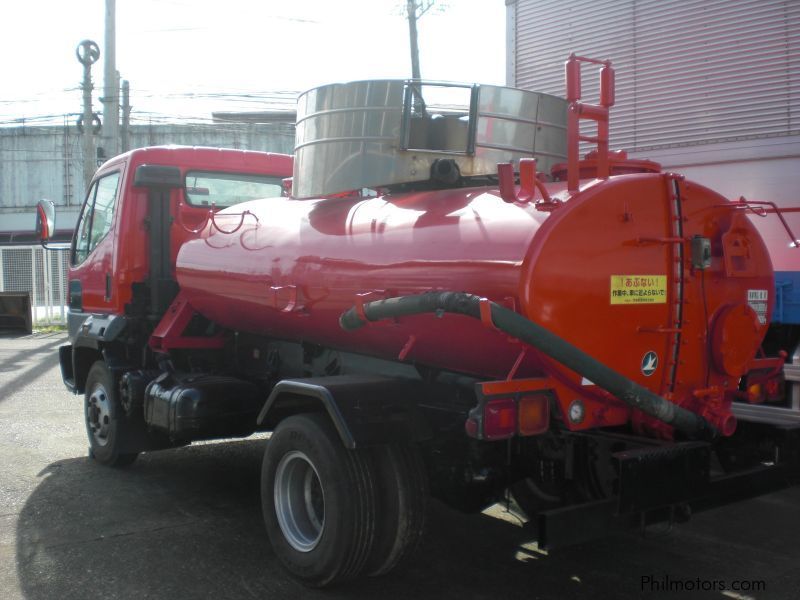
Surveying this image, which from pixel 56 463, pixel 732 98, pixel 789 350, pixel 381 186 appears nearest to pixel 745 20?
pixel 732 98

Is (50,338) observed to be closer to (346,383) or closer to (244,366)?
(244,366)

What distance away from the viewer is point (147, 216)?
686 centimetres

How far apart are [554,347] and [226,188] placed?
4.45 metres

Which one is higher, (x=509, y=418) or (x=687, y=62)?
(x=687, y=62)

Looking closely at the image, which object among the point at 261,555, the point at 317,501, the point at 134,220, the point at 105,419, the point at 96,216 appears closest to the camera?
the point at 317,501

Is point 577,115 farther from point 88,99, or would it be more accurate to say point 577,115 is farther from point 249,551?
point 88,99

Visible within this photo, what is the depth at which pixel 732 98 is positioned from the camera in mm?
6805

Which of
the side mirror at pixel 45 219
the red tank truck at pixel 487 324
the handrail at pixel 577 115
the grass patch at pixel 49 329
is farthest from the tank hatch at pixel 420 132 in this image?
the grass patch at pixel 49 329

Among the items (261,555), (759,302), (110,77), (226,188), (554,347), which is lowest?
(261,555)

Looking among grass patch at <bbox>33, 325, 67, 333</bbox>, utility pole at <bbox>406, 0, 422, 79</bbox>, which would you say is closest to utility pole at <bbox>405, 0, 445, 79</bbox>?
utility pole at <bbox>406, 0, 422, 79</bbox>

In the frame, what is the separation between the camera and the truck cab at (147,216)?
6.83 meters

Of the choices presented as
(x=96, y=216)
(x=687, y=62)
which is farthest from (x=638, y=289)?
(x=96, y=216)

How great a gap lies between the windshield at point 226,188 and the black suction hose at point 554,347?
11.5 ft

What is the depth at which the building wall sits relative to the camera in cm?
3681
